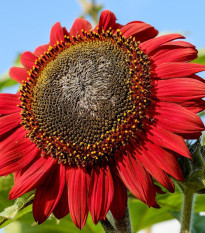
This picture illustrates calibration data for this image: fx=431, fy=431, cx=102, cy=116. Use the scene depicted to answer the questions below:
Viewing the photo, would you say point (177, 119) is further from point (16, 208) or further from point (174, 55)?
point (16, 208)

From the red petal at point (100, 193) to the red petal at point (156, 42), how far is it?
0.47 m

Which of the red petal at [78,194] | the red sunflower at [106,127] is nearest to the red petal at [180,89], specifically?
the red sunflower at [106,127]

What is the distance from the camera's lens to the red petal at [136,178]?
1392mm

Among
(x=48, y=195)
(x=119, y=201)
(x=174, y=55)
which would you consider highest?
(x=174, y=55)

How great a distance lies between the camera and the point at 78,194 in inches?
57.6

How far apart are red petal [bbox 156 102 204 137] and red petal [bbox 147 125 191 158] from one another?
0.02 metres

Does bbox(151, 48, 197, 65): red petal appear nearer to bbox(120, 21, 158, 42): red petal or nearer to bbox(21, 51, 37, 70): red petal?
bbox(120, 21, 158, 42): red petal

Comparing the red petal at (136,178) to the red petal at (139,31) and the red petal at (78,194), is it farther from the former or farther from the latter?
the red petal at (139,31)

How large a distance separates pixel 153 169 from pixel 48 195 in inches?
14.9

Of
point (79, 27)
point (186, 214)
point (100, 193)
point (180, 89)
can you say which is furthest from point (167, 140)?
point (79, 27)

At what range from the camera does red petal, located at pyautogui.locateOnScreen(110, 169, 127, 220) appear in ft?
4.75

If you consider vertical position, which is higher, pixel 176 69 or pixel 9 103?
pixel 9 103

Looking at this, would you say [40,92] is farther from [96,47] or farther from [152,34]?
[152,34]

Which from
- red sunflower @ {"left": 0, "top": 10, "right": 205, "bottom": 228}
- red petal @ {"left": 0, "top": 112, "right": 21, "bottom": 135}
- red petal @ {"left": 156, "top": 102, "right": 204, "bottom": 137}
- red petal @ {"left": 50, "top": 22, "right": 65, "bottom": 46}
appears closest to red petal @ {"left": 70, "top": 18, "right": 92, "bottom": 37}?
red petal @ {"left": 50, "top": 22, "right": 65, "bottom": 46}
